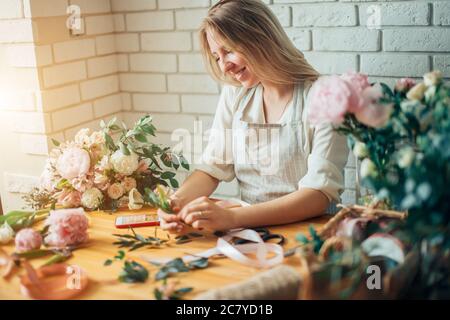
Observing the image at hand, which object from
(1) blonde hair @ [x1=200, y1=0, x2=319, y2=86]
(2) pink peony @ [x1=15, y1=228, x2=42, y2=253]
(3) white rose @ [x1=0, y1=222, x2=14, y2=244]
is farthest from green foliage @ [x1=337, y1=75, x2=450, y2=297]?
(3) white rose @ [x1=0, y1=222, x2=14, y2=244]

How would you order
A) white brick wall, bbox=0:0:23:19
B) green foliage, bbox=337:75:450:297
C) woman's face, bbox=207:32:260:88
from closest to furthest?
1. green foliage, bbox=337:75:450:297
2. woman's face, bbox=207:32:260:88
3. white brick wall, bbox=0:0:23:19

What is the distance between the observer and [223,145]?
5.82 ft

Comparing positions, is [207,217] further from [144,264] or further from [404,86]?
[404,86]

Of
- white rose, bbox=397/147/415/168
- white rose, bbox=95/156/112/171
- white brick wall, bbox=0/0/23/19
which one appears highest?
white brick wall, bbox=0/0/23/19

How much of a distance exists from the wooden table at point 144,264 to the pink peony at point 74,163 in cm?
19

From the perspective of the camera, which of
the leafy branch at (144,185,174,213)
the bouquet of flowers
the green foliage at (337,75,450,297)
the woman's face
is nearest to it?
the green foliage at (337,75,450,297)

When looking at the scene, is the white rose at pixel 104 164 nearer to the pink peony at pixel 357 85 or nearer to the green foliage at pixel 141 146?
the green foliage at pixel 141 146

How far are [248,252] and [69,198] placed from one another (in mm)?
594

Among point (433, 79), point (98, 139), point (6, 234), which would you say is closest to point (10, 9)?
point (98, 139)

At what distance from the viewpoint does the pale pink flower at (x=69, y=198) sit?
1.52 meters

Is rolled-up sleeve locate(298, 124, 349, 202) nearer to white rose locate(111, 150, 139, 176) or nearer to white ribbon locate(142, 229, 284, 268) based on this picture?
white ribbon locate(142, 229, 284, 268)

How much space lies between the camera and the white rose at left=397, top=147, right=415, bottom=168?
0.85 meters
